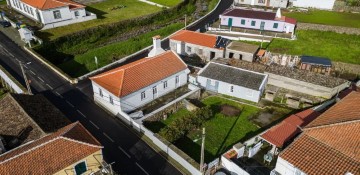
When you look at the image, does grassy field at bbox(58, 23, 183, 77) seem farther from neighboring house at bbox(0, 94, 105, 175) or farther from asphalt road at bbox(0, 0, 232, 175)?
neighboring house at bbox(0, 94, 105, 175)

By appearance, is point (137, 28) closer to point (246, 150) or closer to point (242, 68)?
point (242, 68)

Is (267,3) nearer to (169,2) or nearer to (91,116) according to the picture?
(169,2)

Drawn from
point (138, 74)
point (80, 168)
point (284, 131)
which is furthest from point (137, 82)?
point (284, 131)

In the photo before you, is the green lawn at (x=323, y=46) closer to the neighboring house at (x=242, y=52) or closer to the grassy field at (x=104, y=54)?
the neighboring house at (x=242, y=52)

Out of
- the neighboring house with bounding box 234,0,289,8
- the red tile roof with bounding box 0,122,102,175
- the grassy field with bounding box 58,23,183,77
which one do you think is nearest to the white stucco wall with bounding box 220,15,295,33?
the grassy field with bounding box 58,23,183,77

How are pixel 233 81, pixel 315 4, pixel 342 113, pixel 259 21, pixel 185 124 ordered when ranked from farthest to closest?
pixel 315 4, pixel 259 21, pixel 233 81, pixel 185 124, pixel 342 113

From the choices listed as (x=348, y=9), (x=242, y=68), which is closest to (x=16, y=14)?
(x=242, y=68)
